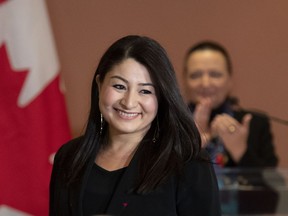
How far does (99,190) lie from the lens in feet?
4.39

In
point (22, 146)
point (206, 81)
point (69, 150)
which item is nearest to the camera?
point (69, 150)

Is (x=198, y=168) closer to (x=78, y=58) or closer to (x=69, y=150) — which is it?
(x=69, y=150)

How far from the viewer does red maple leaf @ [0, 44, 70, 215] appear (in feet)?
7.54

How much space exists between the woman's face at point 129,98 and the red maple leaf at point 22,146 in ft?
3.36

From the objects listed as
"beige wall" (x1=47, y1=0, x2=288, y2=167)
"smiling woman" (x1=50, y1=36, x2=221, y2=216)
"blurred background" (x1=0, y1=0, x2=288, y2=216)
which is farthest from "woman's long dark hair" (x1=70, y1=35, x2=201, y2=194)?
"beige wall" (x1=47, y1=0, x2=288, y2=167)

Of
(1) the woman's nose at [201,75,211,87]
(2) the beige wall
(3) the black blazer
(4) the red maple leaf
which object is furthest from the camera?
(2) the beige wall

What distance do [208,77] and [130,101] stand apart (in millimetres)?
1230

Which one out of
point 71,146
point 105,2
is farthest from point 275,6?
point 71,146

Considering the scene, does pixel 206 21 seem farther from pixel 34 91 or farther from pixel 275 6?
pixel 34 91

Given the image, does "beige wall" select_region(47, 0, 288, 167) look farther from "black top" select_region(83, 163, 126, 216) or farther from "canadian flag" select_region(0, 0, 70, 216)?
"black top" select_region(83, 163, 126, 216)

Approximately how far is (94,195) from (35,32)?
1.17 metres

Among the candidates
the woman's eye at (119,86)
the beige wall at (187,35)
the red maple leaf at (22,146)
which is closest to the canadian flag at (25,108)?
the red maple leaf at (22,146)

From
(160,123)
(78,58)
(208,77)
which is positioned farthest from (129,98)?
(78,58)

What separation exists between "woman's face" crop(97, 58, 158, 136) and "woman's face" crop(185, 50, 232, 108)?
45.7 inches
